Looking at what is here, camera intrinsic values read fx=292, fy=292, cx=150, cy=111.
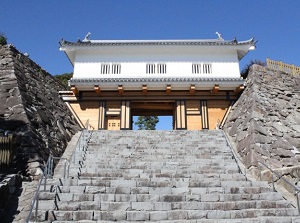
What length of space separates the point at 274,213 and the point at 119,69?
452 inches

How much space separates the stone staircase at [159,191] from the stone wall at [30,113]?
1043 mm

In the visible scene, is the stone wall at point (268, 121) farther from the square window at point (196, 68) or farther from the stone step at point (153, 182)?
the square window at point (196, 68)

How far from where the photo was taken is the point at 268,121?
1102cm

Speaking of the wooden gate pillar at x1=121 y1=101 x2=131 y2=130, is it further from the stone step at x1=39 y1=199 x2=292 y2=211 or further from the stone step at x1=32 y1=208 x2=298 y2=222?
the stone step at x1=32 y1=208 x2=298 y2=222

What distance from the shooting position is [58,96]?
14.7 metres

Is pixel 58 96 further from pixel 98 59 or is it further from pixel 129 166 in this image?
pixel 129 166

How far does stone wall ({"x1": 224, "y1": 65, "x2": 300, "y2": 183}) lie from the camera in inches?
362

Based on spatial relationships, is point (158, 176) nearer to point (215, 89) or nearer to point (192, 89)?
point (192, 89)

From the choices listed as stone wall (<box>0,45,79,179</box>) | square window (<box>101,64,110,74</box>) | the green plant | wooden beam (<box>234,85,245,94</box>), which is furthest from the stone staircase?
the green plant

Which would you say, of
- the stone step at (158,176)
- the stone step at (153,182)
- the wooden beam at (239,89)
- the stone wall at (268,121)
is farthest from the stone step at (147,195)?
the wooden beam at (239,89)

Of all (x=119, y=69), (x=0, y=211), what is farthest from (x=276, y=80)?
(x=0, y=211)

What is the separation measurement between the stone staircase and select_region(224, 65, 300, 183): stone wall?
914mm

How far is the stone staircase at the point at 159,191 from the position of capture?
5750 millimetres

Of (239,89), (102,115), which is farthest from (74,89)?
(239,89)
